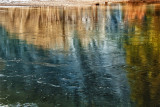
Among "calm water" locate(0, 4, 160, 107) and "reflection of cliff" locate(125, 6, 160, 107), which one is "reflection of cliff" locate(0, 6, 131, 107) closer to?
"calm water" locate(0, 4, 160, 107)

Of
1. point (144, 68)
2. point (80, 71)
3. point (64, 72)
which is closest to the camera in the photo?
point (64, 72)

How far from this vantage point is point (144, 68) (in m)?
15.3

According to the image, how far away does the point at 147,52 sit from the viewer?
744 inches

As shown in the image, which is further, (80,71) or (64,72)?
(80,71)

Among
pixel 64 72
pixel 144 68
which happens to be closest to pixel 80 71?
pixel 64 72

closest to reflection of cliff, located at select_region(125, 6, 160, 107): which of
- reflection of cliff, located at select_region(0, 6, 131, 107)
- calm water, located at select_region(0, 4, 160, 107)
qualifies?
calm water, located at select_region(0, 4, 160, 107)

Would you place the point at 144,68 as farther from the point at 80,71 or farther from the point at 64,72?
the point at 64,72

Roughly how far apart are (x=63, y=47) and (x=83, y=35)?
5751 millimetres

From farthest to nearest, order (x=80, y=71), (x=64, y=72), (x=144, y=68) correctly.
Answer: (x=144, y=68) < (x=80, y=71) < (x=64, y=72)

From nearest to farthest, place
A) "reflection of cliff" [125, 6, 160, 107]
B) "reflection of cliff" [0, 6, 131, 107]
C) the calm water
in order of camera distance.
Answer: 1. the calm water
2. "reflection of cliff" [0, 6, 131, 107]
3. "reflection of cliff" [125, 6, 160, 107]

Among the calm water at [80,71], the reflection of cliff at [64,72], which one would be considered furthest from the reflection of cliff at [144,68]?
the reflection of cliff at [64,72]

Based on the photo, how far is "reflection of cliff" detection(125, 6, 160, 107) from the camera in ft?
37.6

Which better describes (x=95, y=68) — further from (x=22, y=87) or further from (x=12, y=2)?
(x=12, y=2)

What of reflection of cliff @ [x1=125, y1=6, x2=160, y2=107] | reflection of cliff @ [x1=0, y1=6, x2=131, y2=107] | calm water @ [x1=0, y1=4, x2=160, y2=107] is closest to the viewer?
calm water @ [x1=0, y1=4, x2=160, y2=107]
